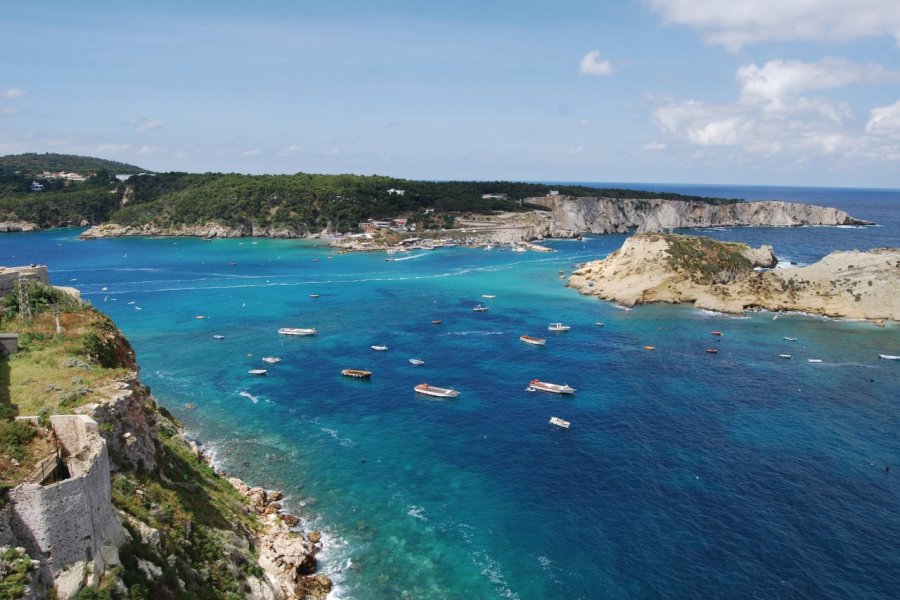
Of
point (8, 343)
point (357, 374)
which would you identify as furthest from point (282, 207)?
point (8, 343)

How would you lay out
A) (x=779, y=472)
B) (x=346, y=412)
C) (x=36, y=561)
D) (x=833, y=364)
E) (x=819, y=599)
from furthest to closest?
1. (x=833, y=364)
2. (x=346, y=412)
3. (x=779, y=472)
4. (x=819, y=599)
5. (x=36, y=561)

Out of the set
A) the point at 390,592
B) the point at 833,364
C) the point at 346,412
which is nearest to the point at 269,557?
the point at 390,592

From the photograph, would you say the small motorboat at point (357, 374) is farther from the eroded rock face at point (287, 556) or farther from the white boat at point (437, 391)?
the eroded rock face at point (287, 556)

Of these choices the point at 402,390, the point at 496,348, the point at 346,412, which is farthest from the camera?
the point at 496,348

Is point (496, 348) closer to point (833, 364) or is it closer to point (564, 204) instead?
point (833, 364)

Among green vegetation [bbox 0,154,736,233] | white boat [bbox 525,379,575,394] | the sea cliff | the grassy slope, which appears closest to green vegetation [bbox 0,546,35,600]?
the sea cliff

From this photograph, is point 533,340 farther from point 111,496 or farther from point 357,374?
point 111,496
